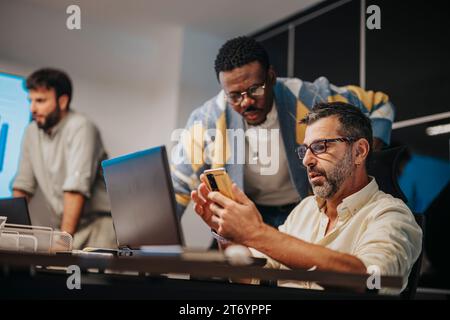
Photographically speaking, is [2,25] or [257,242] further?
[2,25]

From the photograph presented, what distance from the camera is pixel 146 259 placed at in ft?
2.91

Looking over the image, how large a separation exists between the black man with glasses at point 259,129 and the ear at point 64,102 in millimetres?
1180

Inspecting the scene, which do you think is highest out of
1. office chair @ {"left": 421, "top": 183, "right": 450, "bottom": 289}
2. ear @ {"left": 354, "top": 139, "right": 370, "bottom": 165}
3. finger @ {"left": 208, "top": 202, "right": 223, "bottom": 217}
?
ear @ {"left": 354, "top": 139, "right": 370, "bottom": 165}

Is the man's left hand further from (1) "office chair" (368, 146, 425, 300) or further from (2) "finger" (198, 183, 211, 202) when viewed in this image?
(1) "office chair" (368, 146, 425, 300)

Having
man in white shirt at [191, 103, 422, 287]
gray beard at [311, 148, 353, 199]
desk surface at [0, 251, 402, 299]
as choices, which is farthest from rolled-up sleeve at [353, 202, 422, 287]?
desk surface at [0, 251, 402, 299]

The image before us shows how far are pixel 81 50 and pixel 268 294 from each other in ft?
9.13

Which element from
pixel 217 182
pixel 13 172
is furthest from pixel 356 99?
pixel 13 172

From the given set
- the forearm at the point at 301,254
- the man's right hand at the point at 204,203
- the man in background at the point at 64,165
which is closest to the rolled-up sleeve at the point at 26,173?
the man in background at the point at 64,165

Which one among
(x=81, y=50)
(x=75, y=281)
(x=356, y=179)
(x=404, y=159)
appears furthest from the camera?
(x=81, y=50)

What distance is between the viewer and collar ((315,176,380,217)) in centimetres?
173

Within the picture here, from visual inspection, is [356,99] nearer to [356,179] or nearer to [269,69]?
[269,69]

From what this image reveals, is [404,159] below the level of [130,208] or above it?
above

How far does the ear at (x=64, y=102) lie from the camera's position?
3.31m

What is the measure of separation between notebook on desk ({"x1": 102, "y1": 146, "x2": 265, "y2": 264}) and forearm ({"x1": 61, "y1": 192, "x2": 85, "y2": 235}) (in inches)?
59.0
